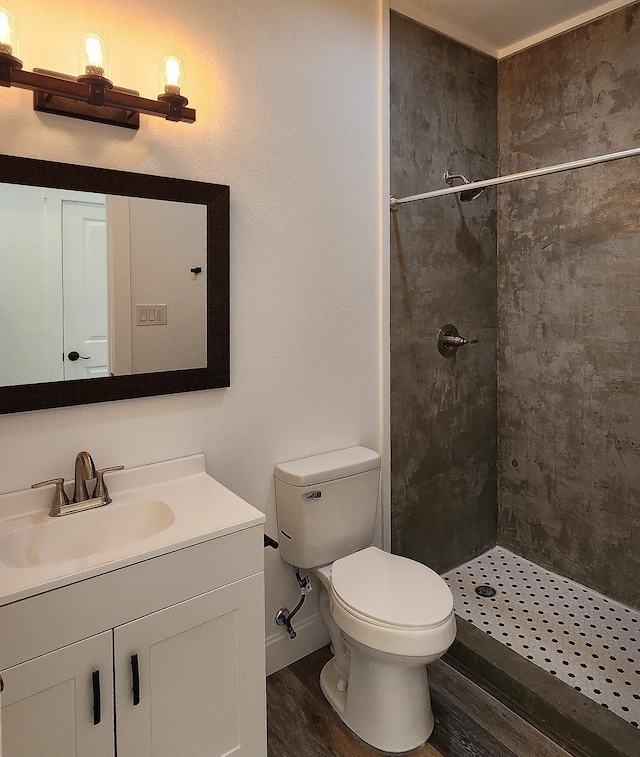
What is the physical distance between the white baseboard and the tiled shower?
0.51m

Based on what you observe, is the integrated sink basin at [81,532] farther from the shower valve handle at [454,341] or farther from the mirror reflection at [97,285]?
the shower valve handle at [454,341]

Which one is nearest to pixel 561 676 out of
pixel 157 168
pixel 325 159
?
pixel 325 159

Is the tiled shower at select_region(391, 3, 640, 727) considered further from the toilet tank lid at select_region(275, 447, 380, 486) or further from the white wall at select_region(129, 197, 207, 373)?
the white wall at select_region(129, 197, 207, 373)

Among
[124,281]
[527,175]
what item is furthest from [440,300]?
[124,281]

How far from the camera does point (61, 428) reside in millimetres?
1557

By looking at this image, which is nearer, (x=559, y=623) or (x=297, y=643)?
(x=297, y=643)

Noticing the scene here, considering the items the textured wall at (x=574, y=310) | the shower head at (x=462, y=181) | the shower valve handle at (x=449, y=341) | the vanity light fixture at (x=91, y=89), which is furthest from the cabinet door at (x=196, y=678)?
the shower head at (x=462, y=181)

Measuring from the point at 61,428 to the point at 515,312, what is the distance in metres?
2.17

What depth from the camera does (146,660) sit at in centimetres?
131

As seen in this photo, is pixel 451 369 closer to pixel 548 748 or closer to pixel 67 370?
pixel 548 748

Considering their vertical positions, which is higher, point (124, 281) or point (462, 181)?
point (462, 181)

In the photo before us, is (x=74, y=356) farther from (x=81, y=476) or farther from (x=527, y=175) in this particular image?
(x=527, y=175)

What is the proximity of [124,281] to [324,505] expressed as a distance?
1.03m

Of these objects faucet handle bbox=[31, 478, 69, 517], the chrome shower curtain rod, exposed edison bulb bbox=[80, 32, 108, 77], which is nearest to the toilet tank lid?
faucet handle bbox=[31, 478, 69, 517]
